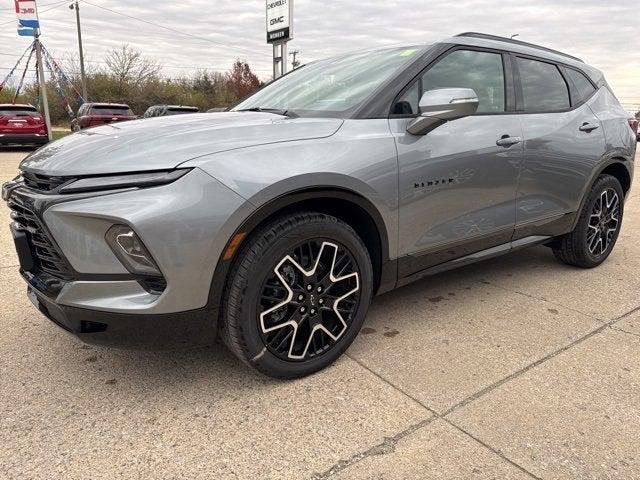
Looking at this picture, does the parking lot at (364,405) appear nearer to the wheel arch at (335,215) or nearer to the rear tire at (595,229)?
the wheel arch at (335,215)

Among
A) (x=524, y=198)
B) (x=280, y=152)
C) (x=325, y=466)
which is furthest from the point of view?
(x=524, y=198)

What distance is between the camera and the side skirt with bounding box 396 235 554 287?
3.00 metres

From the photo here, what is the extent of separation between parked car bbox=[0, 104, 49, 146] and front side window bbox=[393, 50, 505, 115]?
15866 millimetres

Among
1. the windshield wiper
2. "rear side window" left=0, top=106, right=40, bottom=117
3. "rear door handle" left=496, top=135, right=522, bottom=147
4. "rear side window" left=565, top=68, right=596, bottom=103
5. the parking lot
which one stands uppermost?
"rear side window" left=565, top=68, right=596, bottom=103

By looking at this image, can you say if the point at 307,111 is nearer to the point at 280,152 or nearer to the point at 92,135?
the point at 280,152

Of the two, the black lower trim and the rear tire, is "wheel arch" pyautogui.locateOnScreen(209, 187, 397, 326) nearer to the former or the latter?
the black lower trim

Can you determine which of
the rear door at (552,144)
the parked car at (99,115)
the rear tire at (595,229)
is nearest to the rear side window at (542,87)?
the rear door at (552,144)

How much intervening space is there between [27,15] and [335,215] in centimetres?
1847

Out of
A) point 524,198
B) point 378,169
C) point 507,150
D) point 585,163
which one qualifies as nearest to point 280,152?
point 378,169

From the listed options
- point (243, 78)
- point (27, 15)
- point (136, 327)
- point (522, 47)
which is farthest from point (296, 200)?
point (243, 78)

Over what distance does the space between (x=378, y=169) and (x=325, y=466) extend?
138cm

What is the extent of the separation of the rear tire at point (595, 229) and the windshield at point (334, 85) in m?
2.10

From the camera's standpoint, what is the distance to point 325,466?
6.38ft

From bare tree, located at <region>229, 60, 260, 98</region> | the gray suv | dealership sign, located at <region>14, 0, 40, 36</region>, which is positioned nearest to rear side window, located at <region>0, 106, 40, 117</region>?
dealership sign, located at <region>14, 0, 40, 36</region>
